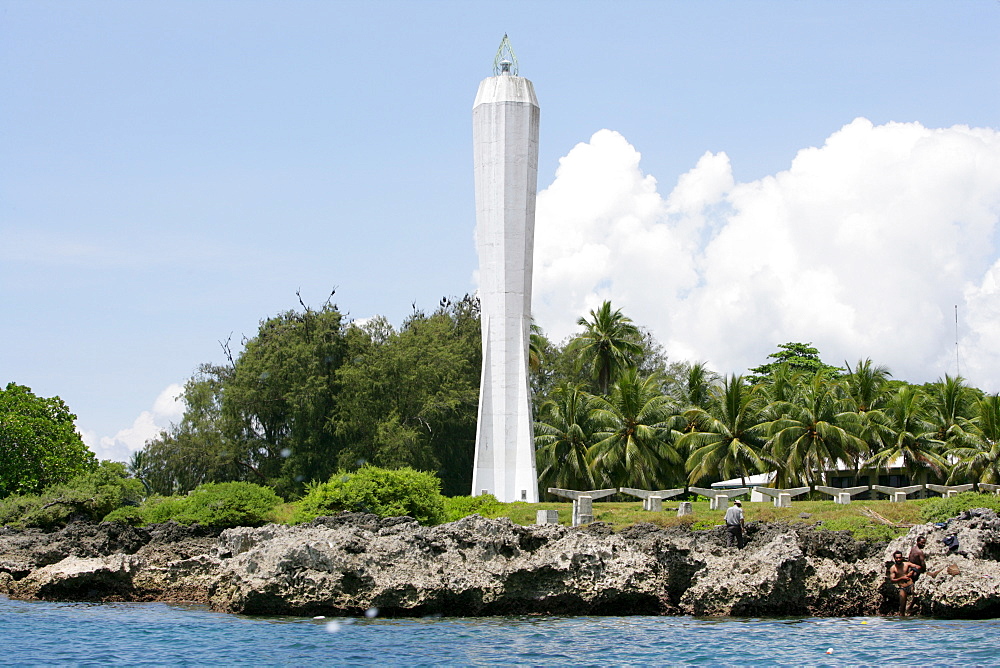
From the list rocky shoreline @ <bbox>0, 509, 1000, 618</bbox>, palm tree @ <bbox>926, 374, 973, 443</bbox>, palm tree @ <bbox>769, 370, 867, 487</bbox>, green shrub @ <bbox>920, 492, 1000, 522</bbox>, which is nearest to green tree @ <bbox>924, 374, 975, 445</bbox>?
palm tree @ <bbox>926, 374, 973, 443</bbox>

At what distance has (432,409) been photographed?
54.0m

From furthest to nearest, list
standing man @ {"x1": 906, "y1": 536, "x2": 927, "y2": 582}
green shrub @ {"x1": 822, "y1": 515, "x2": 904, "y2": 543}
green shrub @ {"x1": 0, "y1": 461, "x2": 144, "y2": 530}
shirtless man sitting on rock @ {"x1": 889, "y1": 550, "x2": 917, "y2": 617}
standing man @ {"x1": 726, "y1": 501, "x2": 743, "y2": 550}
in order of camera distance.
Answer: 1. green shrub @ {"x1": 0, "y1": 461, "x2": 144, "y2": 530}
2. green shrub @ {"x1": 822, "y1": 515, "x2": 904, "y2": 543}
3. standing man @ {"x1": 726, "y1": 501, "x2": 743, "y2": 550}
4. standing man @ {"x1": 906, "y1": 536, "x2": 927, "y2": 582}
5. shirtless man sitting on rock @ {"x1": 889, "y1": 550, "x2": 917, "y2": 617}

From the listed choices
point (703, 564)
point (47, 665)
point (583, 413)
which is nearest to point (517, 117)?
point (583, 413)

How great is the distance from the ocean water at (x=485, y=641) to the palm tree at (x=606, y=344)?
129ft

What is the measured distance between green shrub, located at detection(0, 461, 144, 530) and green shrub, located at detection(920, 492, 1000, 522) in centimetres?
2443

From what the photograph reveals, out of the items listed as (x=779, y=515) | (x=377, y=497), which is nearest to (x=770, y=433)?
(x=779, y=515)

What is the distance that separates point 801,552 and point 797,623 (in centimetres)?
192

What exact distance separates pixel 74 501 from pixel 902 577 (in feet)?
79.0

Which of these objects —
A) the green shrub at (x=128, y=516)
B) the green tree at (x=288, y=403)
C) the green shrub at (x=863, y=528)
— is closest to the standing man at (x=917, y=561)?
the green shrub at (x=863, y=528)

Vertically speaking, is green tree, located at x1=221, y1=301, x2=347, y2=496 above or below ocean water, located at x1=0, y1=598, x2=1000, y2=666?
above

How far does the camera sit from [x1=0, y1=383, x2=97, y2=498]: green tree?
3759 centimetres

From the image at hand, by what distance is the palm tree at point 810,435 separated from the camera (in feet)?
154

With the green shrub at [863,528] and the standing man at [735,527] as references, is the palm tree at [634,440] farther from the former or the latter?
the standing man at [735,527]

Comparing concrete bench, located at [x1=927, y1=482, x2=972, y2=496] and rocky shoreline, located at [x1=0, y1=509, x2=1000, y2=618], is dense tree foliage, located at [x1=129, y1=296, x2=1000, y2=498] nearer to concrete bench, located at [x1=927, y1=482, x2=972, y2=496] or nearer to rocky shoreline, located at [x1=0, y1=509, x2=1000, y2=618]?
concrete bench, located at [x1=927, y1=482, x2=972, y2=496]
